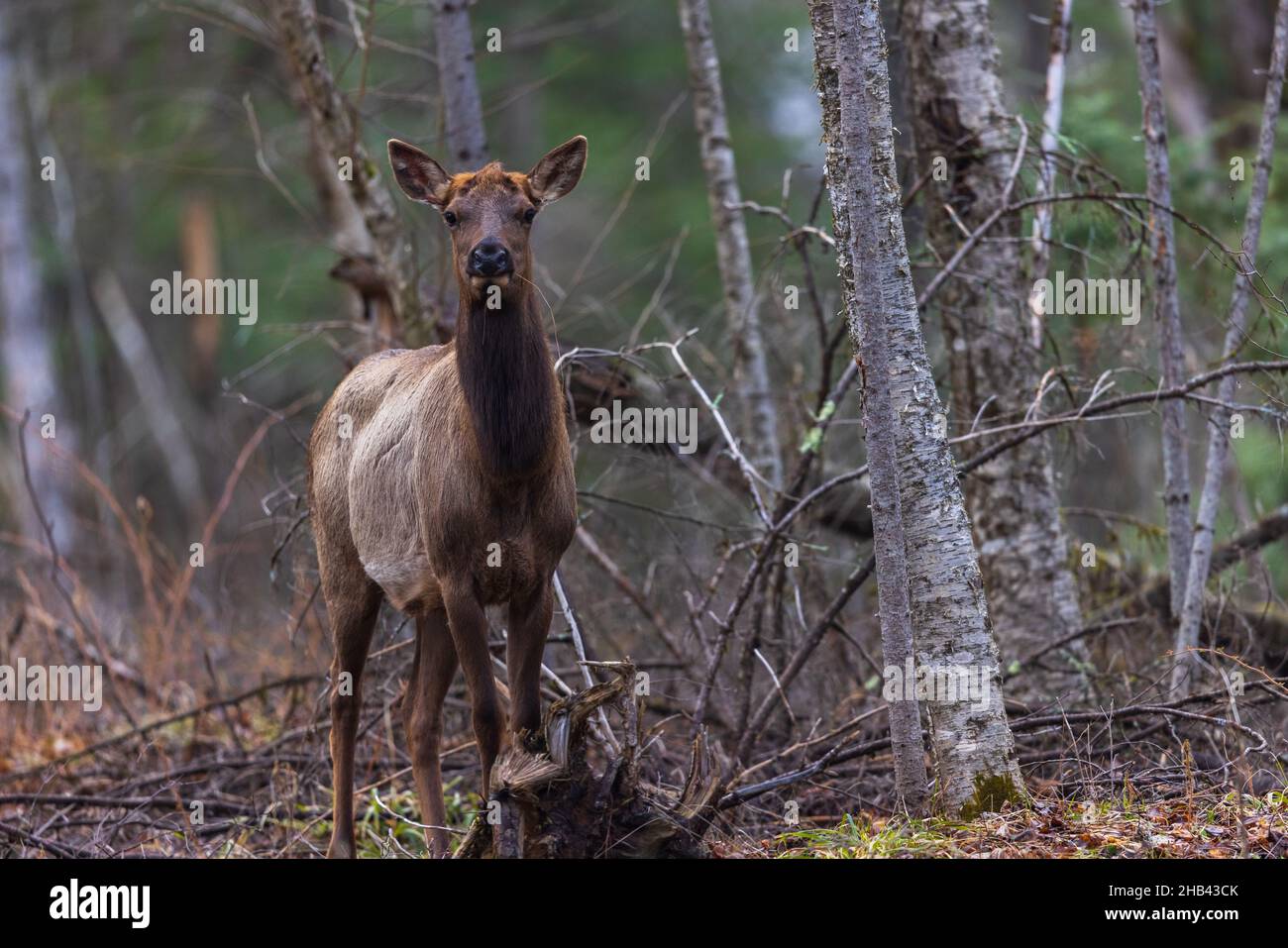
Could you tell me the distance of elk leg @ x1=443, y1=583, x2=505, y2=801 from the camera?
240 inches

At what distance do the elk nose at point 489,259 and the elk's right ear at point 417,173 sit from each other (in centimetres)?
83

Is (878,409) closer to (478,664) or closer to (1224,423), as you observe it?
(478,664)

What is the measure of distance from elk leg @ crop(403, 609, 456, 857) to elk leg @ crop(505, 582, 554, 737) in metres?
0.91

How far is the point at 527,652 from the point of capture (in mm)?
6164

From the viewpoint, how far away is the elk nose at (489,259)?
577cm

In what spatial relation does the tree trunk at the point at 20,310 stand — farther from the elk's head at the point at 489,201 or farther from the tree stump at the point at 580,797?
the tree stump at the point at 580,797

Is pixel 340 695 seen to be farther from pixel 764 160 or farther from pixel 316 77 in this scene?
pixel 764 160

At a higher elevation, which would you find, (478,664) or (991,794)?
(478,664)

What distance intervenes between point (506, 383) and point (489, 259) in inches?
22.5

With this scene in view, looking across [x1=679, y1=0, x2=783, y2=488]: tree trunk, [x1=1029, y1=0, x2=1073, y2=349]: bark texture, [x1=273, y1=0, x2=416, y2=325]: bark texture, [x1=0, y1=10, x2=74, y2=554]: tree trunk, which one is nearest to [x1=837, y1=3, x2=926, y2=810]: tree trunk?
[x1=1029, y1=0, x2=1073, y2=349]: bark texture

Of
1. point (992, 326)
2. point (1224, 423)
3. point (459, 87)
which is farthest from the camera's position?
point (459, 87)

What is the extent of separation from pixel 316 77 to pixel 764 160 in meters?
15.6

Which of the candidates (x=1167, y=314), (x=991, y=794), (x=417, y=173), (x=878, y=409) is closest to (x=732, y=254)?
(x=1167, y=314)

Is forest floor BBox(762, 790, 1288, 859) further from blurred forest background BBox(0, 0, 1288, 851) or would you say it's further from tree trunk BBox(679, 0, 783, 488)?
tree trunk BBox(679, 0, 783, 488)
